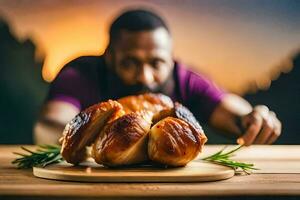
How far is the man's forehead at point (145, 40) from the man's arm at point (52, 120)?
0.87ft

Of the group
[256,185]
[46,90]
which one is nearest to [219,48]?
[46,90]

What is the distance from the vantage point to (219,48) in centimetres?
208

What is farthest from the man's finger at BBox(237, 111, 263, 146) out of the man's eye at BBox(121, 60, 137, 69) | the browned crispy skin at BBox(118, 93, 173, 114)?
the browned crispy skin at BBox(118, 93, 173, 114)

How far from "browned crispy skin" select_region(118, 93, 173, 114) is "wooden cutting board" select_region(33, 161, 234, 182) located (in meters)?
0.27

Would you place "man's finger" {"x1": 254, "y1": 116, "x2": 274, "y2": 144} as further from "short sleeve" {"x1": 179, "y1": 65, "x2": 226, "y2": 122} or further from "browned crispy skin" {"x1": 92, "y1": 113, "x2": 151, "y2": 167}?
"browned crispy skin" {"x1": 92, "y1": 113, "x2": 151, "y2": 167}

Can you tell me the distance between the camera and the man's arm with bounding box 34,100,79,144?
1.99 metres

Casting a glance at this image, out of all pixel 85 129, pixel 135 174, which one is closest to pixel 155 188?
pixel 135 174

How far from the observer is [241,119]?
2.05m

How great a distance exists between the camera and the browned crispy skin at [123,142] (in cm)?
110

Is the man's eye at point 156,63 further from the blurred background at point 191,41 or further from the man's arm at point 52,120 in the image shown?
the man's arm at point 52,120

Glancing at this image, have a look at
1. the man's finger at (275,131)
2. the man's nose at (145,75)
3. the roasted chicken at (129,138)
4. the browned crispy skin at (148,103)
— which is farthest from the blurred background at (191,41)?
the roasted chicken at (129,138)

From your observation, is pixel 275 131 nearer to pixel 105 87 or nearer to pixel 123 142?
pixel 105 87

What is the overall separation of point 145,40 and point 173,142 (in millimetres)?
947

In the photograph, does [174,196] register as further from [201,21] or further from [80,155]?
[201,21]
